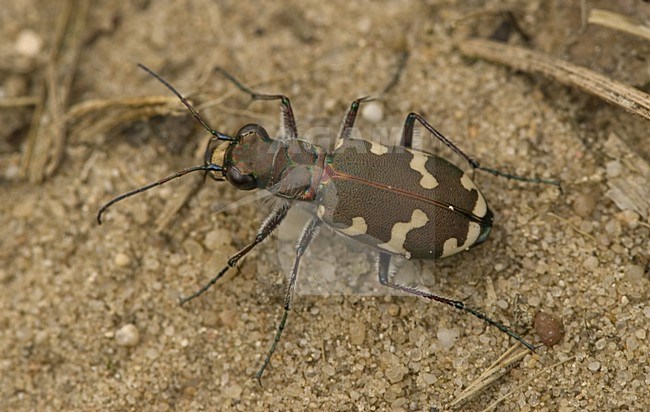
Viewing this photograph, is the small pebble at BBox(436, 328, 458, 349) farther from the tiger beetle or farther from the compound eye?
the compound eye

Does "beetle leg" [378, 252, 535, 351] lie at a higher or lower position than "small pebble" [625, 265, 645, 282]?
lower

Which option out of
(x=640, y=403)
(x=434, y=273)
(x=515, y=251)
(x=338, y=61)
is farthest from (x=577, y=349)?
(x=338, y=61)

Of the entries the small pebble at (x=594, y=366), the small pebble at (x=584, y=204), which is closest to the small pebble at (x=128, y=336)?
the small pebble at (x=594, y=366)

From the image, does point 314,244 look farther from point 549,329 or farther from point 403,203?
point 549,329

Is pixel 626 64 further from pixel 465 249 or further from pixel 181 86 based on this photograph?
pixel 181 86

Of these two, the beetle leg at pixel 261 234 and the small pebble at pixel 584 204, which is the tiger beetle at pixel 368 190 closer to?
the beetle leg at pixel 261 234

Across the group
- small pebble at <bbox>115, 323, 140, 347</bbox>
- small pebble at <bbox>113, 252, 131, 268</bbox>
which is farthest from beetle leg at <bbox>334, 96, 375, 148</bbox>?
small pebble at <bbox>115, 323, 140, 347</bbox>
